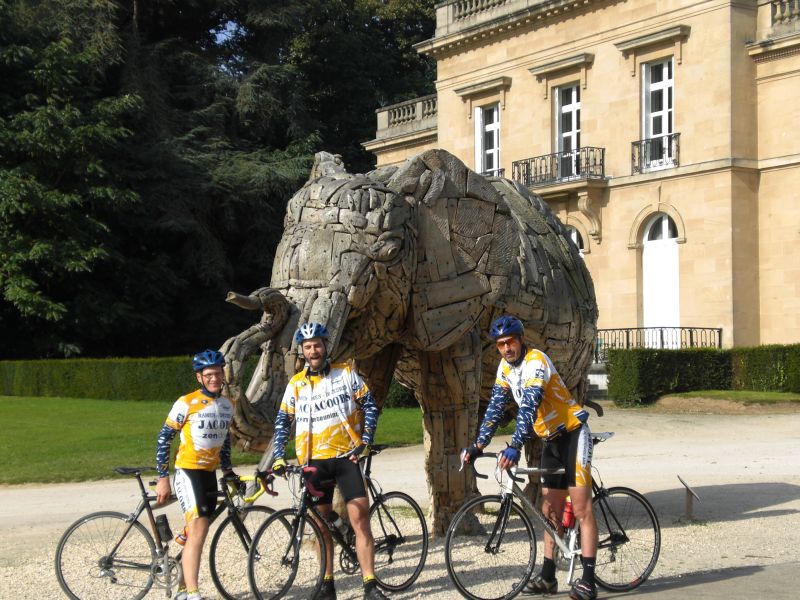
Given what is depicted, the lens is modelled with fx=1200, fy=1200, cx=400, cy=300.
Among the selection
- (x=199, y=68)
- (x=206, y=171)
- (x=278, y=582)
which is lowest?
(x=278, y=582)

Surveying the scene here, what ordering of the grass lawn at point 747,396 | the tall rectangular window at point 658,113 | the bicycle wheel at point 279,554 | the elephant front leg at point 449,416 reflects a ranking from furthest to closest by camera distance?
the tall rectangular window at point 658,113 → the grass lawn at point 747,396 → the elephant front leg at point 449,416 → the bicycle wheel at point 279,554

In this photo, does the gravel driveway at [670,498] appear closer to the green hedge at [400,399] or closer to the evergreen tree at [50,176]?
the green hedge at [400,399]

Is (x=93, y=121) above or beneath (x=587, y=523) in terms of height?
above

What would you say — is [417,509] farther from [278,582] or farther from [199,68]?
[199,68]

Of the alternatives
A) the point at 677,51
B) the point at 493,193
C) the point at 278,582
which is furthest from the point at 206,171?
the point at 278,582

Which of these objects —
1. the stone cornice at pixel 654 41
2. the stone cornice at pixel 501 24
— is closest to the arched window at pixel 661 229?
the stone cornice at pixel 654 41

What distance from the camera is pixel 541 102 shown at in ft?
107

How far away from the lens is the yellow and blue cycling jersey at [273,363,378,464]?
698 centimetres

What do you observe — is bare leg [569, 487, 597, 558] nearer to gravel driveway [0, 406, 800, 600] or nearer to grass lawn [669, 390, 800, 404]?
gravel driveway [0, 406, 800, 600]

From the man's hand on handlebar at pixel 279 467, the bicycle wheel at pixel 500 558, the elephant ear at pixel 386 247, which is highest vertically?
the elephant ear at pixel 386 247

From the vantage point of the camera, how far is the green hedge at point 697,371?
23.8 metres

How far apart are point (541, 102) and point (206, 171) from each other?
9.83 meters

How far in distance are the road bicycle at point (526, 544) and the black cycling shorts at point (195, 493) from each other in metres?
1.42

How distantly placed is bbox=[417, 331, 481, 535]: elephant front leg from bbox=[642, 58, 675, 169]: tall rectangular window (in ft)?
69.8
